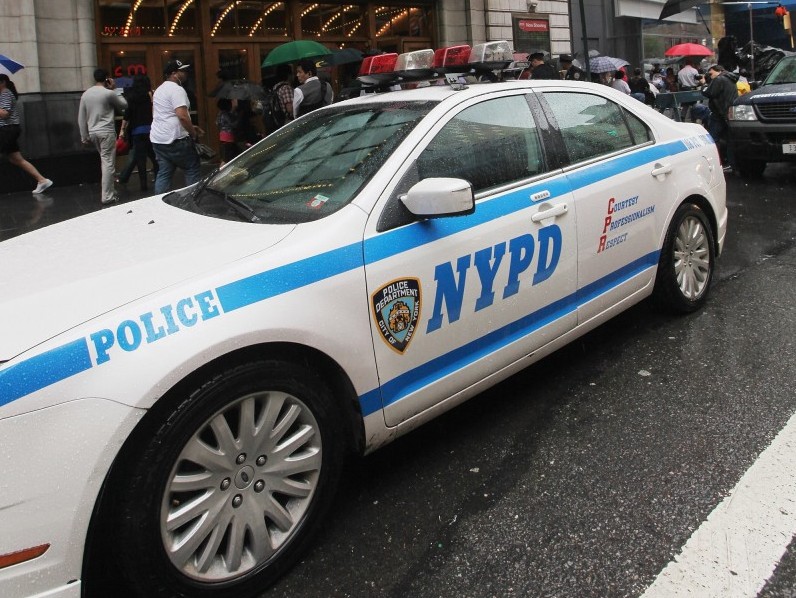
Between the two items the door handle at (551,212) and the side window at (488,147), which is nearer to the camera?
the side window at (488,147)

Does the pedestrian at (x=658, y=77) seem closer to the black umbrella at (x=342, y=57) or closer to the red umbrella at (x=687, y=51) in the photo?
the red umbrella at (x=687, y=51)

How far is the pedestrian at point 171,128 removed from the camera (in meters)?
8.51

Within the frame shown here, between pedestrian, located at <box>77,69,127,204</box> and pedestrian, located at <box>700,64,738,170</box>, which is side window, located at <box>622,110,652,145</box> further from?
pedestrian, located at <box>77,69,127,204</box>

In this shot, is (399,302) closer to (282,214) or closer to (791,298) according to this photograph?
(282,214)

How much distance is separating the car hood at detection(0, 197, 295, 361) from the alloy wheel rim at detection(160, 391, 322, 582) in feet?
1.59

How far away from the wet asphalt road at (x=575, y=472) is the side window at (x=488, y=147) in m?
1.16

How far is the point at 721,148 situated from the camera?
12453 mm

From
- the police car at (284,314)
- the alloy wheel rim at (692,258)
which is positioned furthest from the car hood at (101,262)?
the alloy wheel rim at (692,258)

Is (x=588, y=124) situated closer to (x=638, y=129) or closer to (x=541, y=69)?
(x=638, y=129)

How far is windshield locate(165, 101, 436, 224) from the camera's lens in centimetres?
302

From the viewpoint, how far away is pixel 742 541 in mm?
2584

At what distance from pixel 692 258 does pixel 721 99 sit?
7893mm

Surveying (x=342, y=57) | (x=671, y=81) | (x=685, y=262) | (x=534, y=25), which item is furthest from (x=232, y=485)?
(x=671, y=81)

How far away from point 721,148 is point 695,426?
10.3 meters
